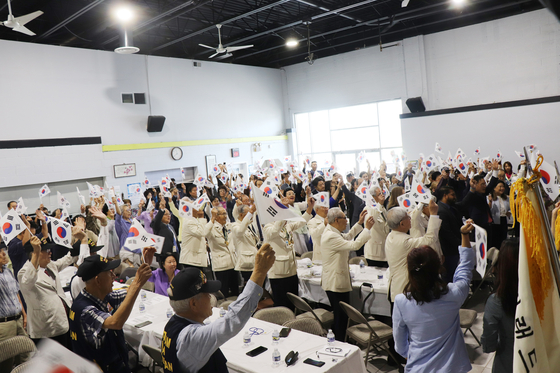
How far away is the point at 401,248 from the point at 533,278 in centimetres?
211

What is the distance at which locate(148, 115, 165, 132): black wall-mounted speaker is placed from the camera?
14.5m

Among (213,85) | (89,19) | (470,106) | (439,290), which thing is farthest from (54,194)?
(470,106)

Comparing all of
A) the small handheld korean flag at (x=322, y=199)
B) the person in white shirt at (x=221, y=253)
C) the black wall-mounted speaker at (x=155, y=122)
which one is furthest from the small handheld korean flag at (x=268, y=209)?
the black wall-mounted speaker at (x=155, y=122)

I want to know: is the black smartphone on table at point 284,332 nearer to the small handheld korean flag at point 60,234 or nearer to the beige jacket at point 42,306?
the beige jacket at point 42,306

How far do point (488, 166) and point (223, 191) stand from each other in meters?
7.15

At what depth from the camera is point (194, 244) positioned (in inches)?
269

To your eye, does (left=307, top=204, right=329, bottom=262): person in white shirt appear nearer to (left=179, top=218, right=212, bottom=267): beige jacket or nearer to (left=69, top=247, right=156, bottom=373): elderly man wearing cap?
(left=179, top=218, right=212, bottom=267): beige jacket

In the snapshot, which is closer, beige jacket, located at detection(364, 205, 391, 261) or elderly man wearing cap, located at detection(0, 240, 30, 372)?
elderly man wearing cap, located at detection(0, 240, 30, 372)

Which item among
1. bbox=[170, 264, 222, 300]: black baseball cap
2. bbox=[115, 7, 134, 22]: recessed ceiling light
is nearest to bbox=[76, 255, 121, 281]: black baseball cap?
bbox=[170, 264, 222, 300]: black baseball cap

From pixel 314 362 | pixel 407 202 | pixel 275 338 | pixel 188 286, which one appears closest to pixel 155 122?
pixel 407 202

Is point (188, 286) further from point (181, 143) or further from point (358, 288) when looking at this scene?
point (181, 143)

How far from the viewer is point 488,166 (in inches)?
428

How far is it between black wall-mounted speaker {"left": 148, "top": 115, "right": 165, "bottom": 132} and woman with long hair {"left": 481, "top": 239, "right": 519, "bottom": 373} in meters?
13.6

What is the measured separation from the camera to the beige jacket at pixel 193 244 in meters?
6.69
